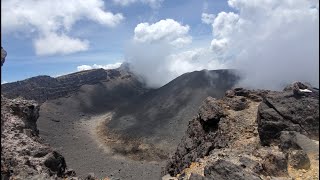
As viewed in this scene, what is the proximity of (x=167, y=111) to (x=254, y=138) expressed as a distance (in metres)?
85.3

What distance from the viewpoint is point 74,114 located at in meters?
137

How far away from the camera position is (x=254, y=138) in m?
25.6

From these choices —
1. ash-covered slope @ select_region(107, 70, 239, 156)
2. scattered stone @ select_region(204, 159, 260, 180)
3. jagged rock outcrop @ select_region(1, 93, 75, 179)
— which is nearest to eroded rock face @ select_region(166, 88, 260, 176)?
scattered stone @ select_region(204, 159, 260, 180)

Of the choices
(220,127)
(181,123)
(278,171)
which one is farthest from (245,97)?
(181,123)

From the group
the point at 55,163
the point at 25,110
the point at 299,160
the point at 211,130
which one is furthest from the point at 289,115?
the point at 25,110

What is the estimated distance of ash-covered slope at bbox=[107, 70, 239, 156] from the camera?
91.1 meters

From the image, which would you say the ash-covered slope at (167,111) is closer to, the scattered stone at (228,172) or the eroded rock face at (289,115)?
the eroded rock face at (289,115)

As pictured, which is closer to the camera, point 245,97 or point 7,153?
point 7,153

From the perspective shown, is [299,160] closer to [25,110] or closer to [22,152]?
[22,152]

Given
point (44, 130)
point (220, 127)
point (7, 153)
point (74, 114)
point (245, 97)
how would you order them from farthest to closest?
point (74, 114) < point (44, 130) < point (245, 97) < point (220, 127) < point (7, 153)

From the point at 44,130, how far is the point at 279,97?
8551 cm

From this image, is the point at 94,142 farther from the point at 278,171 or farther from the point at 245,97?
the point at 278,171

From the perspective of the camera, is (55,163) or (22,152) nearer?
(22,152)

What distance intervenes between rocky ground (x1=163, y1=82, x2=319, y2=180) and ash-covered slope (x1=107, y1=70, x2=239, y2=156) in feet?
168
